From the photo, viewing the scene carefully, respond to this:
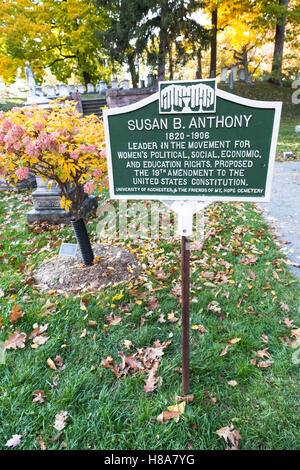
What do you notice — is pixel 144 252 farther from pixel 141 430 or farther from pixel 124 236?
pixel 141 430

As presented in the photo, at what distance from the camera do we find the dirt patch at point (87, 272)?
3.88 m

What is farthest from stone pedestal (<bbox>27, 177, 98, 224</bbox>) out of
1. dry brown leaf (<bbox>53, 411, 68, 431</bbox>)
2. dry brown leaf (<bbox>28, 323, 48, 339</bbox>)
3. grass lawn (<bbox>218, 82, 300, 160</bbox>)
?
grass lawn (<bbox>218, 82, 300, 160</bbox>)

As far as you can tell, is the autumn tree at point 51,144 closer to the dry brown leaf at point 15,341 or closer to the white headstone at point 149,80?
the dry brown leaf at point 15,341

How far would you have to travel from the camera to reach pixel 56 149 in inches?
120

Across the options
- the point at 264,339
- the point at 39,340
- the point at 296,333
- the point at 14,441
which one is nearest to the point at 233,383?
the point at 264,339

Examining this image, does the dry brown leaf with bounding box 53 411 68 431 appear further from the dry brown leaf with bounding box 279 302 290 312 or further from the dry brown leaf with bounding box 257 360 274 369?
the dry brown leaf with bounding box 279 302 290 312

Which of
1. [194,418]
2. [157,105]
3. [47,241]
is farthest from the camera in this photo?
[47,241]

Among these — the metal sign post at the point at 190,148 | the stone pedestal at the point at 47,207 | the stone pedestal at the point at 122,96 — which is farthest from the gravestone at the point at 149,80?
the metal sign post at the point at 190,148

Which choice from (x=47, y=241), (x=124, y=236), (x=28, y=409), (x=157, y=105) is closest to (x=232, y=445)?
(x=28, y=409)

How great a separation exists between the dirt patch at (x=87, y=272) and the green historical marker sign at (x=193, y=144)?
6.57ft

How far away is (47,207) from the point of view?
582cm

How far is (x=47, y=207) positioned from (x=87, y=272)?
7.96 ft

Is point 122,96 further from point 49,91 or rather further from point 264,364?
point 264,364

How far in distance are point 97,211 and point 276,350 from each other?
4662 mm
